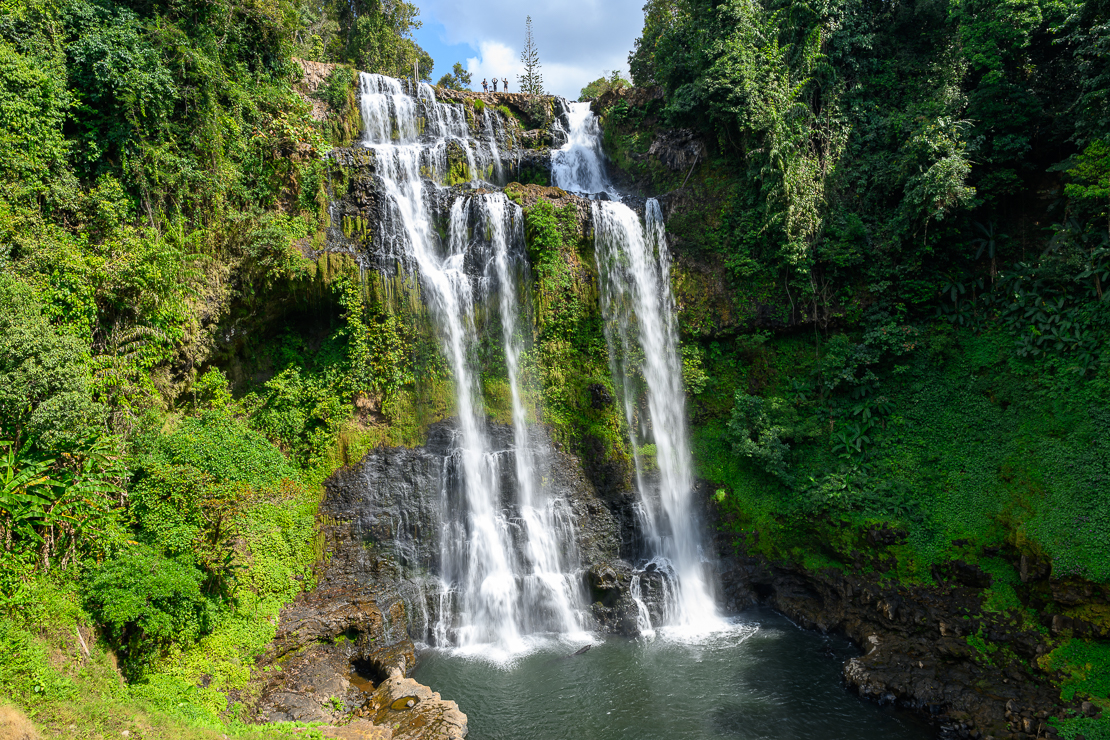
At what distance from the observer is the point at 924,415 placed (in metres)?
13.0

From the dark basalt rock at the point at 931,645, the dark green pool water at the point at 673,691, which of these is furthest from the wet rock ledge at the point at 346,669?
the dark basalt rock at the point at 931,645

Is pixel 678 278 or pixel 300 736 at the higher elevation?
pixel 678 278

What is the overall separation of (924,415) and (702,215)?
8.17 metres

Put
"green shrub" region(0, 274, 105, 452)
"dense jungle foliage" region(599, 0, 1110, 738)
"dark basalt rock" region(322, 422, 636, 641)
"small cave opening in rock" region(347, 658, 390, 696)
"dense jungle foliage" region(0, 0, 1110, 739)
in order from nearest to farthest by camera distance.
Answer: "green shrub" region(0, 274, 105, 452), "dense jungle foliage" region(0, 0, 1110, 739), "small cave opening in rock" region(347, 658, 390, 696), "dense jungle foliage" region(599, 0, 1110, 738), "dark basalt rock" region(322, 422, 636, 641)

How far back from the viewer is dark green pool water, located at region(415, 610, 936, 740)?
952 cm

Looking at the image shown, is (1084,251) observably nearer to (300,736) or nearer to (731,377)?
(731,377)

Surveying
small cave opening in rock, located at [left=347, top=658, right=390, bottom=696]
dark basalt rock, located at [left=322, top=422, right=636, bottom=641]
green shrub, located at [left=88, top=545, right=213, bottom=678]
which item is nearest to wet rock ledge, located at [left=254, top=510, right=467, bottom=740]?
small cave opening in rock, located at [left=347, top=658, right=390, bottom=696]

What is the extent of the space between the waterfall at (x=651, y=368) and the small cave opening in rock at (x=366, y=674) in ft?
23.0

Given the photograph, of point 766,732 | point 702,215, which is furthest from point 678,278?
point 766,732

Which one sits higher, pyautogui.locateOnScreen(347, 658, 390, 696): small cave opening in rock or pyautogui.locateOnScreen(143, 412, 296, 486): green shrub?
pyautogui.locateOnScreen(143, 412, 296, 486): green shrub

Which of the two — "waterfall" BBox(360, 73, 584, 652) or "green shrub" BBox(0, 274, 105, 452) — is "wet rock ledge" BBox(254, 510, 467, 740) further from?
"green shrub" BBox(0, 274, 105, 452)

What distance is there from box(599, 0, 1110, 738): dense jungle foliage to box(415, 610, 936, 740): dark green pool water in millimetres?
2430

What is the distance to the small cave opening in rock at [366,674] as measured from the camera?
1060 cm

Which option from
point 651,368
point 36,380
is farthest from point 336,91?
point 651,368
